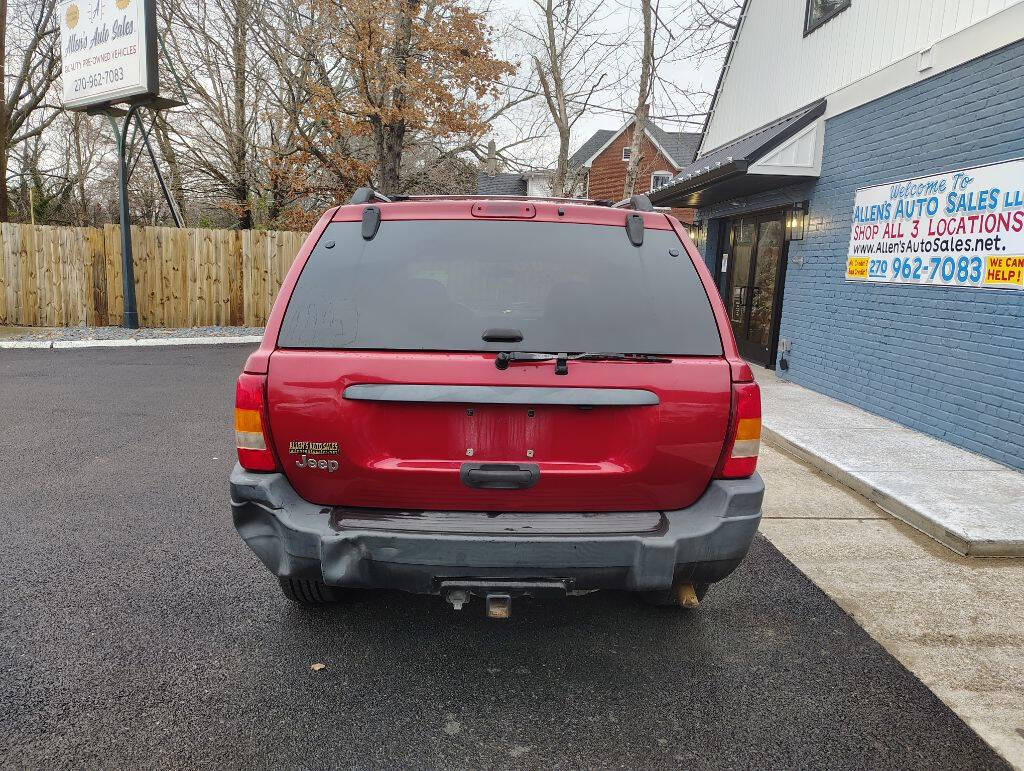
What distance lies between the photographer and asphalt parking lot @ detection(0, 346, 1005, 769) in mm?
2455

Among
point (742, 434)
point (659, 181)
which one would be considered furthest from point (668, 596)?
point (659, 181)

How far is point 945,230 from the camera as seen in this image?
706cm

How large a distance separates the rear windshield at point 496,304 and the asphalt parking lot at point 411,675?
4.51 ft

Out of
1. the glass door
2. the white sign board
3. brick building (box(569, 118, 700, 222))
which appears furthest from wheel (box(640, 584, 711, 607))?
brick building (box(569, 118, 700, 222))

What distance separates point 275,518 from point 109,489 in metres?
3.29

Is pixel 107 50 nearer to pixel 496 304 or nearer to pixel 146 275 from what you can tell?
pixel 146 275

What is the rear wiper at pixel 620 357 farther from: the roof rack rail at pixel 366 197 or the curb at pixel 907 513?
the curb at pixel 907 513

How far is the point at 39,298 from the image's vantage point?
15.0m

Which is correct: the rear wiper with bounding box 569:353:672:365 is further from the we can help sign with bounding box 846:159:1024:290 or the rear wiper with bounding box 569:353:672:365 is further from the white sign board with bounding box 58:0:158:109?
the white sign board with bounding box 58:0:158:109

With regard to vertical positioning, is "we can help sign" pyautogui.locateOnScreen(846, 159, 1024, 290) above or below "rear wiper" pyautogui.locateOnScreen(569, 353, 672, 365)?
above

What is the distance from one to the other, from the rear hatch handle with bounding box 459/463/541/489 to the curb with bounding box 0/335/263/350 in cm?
1169

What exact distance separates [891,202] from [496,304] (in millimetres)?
6872

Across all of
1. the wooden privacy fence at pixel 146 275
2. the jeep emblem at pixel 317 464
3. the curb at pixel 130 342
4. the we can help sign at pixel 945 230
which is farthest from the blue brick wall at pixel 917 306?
the wooden privacy fence at pixel 146 275

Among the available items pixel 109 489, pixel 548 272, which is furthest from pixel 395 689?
pixel 109 489
